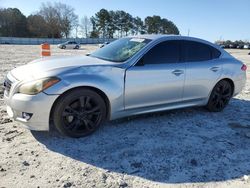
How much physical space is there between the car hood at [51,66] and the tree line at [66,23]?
3562 inches

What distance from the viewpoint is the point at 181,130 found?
4.98m

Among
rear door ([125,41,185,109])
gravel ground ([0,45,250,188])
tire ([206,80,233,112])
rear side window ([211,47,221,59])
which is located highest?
rear side window ([211,47,221,59])

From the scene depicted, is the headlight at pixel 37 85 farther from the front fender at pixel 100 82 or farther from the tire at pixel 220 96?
the tire at pixel 220 96

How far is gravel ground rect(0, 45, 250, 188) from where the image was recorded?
3387mm

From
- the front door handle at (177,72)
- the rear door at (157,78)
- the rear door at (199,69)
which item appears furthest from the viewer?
the rear door at (199,69)

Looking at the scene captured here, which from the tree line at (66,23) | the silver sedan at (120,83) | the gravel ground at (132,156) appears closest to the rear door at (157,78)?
the silver sedan at (120,83)

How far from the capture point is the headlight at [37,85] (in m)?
4.02

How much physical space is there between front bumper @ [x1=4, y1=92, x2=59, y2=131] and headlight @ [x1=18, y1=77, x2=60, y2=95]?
62 millimetres

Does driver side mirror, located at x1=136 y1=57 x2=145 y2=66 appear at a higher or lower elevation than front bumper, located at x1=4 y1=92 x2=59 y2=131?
higher

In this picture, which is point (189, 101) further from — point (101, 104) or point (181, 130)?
point (101, 104)

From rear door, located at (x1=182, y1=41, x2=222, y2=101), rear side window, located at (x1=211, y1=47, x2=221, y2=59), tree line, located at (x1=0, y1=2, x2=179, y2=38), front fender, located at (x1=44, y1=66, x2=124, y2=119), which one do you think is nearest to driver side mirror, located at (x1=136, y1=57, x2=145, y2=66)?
front fender, located at (x1=44, y1=66, x2=124, y2=119)

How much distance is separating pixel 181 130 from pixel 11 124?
2902mm

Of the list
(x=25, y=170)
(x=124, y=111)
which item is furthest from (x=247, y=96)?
(x=25, y=170)

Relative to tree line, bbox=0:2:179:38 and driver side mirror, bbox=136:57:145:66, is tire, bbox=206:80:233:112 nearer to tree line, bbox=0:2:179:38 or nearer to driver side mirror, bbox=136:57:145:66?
driver side mirror, bbox=136:57:145:66
